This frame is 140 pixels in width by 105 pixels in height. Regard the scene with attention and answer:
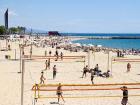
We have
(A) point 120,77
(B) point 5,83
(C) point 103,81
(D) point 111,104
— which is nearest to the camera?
(D) point 111,104

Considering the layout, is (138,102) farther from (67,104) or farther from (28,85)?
(28,85)

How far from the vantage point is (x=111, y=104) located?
1956 cm

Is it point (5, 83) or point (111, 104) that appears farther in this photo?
point (5, 83)

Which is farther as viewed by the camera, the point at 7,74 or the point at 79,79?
the point at 7,74

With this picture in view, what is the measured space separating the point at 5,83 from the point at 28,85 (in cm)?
209

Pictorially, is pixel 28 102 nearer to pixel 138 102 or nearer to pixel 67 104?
pixel 67 104

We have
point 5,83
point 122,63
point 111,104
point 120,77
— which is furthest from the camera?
point 122,63

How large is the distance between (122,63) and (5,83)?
2199 centimetres

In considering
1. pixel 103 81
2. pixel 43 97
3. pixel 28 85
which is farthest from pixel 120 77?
pixel 43 97

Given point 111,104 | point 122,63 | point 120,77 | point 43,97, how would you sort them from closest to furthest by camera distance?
point 111,104, point 43,97, point 120,77, point 122,63

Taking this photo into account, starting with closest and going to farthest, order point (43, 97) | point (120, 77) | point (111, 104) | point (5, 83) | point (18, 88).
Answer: point (111, 104), point (43, 97), point (18, 88), point (5, 83), point (120, 77)

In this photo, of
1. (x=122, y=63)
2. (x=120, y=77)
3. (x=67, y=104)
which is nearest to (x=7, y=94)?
(x=67, y=104)

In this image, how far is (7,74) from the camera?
32.5m

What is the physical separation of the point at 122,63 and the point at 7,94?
25.7 m
